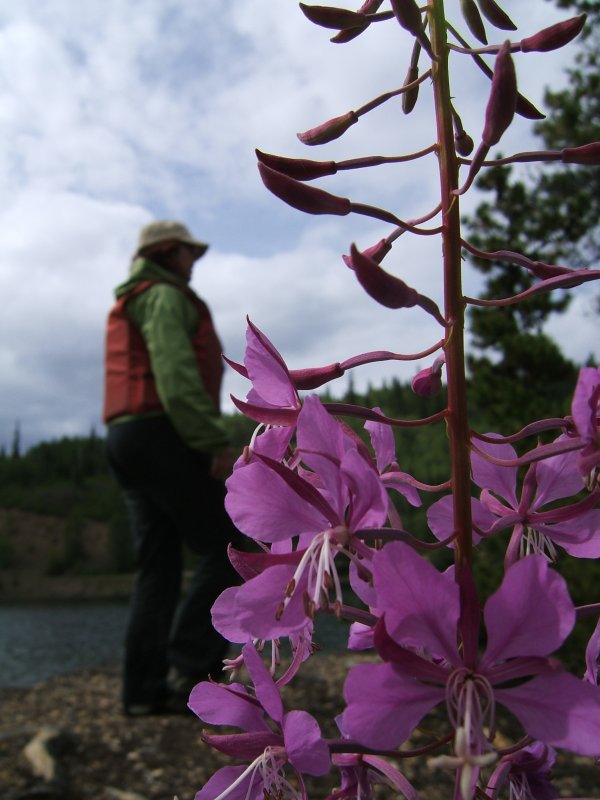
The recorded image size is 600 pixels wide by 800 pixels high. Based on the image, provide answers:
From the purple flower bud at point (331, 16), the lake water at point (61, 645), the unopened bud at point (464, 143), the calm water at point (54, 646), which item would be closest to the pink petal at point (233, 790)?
the unopened bud at point (464, 143)

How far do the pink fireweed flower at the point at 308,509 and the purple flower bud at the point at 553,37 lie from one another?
0.69 meters

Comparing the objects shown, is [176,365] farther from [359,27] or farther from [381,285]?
[381,285]

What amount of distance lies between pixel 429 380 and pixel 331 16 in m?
0.59

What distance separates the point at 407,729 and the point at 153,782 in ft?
10.0

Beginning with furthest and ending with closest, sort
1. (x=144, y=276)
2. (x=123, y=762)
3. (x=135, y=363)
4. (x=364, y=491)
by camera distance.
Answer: (x=144, y=276) → (x=135, y=363) → (x=123, y=762) → (x=364, y=491)

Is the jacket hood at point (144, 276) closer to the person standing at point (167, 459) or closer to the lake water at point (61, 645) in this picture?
the person standing at point (167, 459)

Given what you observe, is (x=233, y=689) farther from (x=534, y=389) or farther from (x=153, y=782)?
(x=534, y=389)

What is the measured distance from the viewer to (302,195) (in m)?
1.04

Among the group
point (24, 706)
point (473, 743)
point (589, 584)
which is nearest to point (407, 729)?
point (473, 743)

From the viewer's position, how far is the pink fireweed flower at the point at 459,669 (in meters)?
0.72

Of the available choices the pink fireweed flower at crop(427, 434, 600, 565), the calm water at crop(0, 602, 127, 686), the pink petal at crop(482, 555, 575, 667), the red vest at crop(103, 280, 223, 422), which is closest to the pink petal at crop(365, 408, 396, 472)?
the pink fireweed flower at crop(427, 434, 600, 565)

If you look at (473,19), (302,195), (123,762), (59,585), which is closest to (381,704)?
(302,195)

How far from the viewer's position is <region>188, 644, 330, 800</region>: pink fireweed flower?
863 mm

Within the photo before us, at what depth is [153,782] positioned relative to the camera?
3.38 meters
